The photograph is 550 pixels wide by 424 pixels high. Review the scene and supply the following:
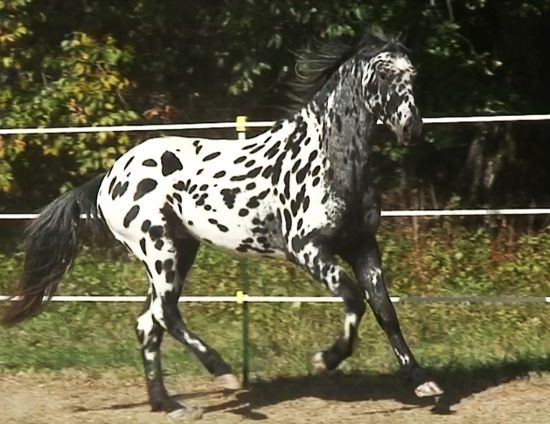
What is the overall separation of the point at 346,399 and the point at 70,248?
1752 mm

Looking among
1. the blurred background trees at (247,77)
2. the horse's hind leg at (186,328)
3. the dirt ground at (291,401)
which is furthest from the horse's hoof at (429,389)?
the blurred background trees at (247,77)

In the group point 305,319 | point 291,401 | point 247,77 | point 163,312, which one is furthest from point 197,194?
point 247,77

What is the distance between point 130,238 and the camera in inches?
257

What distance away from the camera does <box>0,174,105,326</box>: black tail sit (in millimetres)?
6766

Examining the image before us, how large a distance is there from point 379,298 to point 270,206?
733 mm

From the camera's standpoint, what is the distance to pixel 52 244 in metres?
6.79

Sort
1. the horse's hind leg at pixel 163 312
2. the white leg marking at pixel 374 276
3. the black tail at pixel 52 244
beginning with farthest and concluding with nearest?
the black tail at pixel 52 244 < the horse's hind leg at pixel 163 312 < the white leg marking at pixel 374 276

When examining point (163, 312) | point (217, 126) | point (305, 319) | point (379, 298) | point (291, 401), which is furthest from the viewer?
point (305, 319)

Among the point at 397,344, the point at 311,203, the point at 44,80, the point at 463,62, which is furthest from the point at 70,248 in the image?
the point at 463,62

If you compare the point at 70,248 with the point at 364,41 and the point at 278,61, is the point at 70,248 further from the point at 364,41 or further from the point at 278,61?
the point at 278,61

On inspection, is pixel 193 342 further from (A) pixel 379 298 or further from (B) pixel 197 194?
(A) pixel 379 298

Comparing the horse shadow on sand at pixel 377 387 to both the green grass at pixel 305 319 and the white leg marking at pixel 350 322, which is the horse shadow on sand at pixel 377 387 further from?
the white leg marking at pixel 350 322

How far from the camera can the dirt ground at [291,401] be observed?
6332mm

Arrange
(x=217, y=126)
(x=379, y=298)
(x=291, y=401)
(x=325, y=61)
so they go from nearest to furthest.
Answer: (x=379, y=298) < (x=325, y=61) < (x=291, y=401) < (x=217, y=126)
